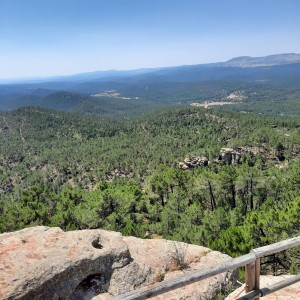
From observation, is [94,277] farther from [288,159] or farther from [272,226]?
[288,159]

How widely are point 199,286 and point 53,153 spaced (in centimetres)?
15862

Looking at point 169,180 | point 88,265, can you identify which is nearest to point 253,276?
point 88,265

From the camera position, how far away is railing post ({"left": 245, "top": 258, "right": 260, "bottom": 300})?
19.9ft

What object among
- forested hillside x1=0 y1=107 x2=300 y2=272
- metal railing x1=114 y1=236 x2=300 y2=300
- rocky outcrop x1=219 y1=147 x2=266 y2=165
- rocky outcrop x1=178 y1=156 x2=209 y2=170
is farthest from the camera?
rocky outcrop x1=219 y1=147 x2=266 y2=165

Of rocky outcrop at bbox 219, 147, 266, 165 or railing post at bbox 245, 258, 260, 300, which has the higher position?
railing post at bbox 245, 258, 260, 300

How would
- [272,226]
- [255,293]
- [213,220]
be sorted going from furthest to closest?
[213,220]
[272,226]
[255,293]

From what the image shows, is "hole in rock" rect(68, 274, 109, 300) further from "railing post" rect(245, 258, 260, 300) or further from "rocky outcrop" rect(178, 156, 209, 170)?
"rocky outcrop" rect(178, 156, 209, 170)

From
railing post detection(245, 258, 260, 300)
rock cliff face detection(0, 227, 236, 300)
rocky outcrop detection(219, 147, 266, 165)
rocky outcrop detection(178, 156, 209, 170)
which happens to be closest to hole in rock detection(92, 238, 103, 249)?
rock cliff face detection(0, 227, 236, 300)

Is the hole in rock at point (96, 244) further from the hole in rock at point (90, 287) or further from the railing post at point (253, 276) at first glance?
the railing post at point (253, 276)

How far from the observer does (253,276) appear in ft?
20.2

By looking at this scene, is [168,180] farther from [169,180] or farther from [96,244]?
[96,244]

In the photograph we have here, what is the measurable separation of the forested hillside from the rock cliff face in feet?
40.4

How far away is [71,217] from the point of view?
44500 millimetres

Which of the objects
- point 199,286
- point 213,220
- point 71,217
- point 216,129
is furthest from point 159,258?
point 216,129
